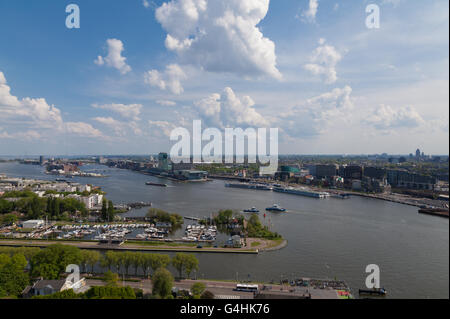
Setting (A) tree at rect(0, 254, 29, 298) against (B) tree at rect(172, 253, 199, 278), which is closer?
(A) tree at rect(0, 254, 29, 298)

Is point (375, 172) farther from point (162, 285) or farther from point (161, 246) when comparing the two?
point (162, 285)

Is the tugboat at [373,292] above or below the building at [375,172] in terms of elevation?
below

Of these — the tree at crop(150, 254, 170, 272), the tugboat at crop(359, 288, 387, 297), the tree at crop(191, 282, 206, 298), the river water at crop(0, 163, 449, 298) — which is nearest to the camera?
the tree at crop(191, 282, 206, 298)

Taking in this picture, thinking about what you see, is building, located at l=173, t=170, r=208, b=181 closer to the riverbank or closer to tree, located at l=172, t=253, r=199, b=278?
the riverbank

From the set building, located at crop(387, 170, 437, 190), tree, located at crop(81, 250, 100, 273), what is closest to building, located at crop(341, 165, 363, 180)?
building, located at crop(387, 170, 437, 190)

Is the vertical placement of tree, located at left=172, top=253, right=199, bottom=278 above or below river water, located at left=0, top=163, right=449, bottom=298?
above

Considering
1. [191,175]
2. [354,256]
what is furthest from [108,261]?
[191,175]

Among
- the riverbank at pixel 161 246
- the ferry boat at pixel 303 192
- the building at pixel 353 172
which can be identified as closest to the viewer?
the riverbank at pixel 161 246

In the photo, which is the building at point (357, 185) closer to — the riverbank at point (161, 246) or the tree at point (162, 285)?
the riverbank at point (161, 246)

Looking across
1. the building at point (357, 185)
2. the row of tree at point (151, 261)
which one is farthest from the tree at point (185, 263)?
the building at point (357, 185)
